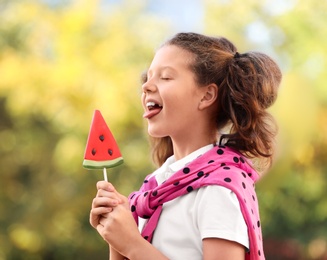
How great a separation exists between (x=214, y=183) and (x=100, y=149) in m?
0.29

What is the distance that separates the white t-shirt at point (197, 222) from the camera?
1.37 m

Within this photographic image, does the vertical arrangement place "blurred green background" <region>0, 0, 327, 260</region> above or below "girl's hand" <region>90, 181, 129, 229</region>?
above

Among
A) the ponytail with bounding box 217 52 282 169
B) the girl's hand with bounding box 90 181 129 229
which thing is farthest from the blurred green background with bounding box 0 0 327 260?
the girl's hand with bounding box 90 181 129 229

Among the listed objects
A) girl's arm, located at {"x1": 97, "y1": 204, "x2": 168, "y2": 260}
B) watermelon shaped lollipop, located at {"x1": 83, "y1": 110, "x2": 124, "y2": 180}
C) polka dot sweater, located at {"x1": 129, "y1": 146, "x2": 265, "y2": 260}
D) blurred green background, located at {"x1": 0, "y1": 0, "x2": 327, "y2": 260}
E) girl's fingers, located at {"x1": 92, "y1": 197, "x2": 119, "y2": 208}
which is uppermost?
blurred green background, located at {"x1": 0, "y1": 0, "x2": 327, "y2": 260}

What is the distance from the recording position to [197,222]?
55.2 inches

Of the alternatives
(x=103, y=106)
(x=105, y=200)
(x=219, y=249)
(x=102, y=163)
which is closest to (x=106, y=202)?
(x=105, y=200)

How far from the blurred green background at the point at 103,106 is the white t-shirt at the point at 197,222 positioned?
4.84m

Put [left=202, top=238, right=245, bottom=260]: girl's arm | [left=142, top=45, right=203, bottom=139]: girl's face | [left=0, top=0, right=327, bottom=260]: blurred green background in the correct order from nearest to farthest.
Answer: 1. [left=202, top=238, right=245, bottom=260]: girl's arm
2. [left=142, top=45, right=203, bottom=139]: girl's face
3. [left=0, top=0, right=327, bottom=260]: blurred green background

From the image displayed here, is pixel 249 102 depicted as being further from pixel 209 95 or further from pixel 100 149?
pixel 100 149

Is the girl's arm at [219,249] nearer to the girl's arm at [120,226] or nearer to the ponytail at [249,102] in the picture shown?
the girl's arm at [120,226]

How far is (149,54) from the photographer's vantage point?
6770mm

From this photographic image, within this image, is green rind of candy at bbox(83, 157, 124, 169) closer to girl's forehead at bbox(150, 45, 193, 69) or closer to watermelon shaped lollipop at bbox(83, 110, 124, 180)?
watermelon shaped lollipop at bbox(83, 110, 124, 180)

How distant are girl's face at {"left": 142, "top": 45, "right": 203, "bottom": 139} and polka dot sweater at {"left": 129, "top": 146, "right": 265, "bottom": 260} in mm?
93

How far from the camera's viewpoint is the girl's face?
4.94 feet
